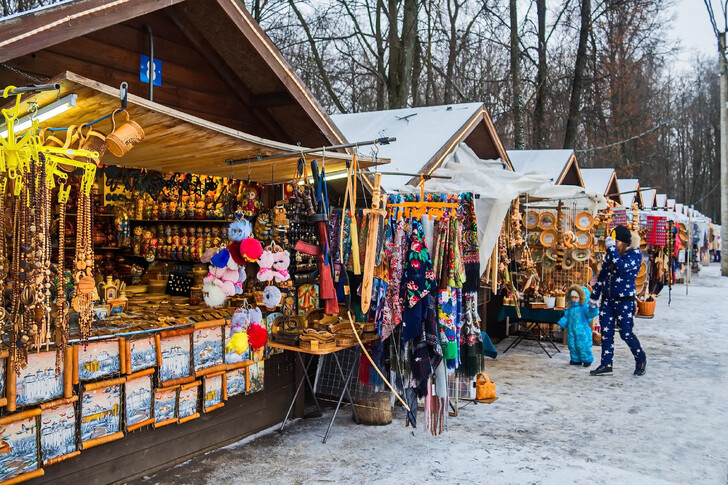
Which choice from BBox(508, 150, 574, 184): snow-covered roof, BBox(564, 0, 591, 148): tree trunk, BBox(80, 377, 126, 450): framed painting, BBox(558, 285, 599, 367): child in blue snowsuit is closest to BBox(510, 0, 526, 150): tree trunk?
BBox(564, 0, 591, 148): tree trunk

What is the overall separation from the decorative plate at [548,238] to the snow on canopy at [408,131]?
2368mm

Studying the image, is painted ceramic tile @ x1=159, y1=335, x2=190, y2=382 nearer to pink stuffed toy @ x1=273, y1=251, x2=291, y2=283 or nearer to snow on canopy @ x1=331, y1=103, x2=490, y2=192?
pink stuffed toy @ x1=273, y1=251, x2=291, y2=283

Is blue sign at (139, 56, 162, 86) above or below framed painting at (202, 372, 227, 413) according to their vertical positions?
above

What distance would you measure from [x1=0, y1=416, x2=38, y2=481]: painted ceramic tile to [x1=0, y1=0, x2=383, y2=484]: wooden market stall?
0.04ft

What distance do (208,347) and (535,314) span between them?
593cm

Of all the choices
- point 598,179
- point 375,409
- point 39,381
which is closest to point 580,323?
point 375,409

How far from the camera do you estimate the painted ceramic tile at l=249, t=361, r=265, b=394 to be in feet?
17.5

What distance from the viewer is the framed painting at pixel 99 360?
156 inches

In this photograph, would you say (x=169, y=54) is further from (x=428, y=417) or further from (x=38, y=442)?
(x=428, y=417)

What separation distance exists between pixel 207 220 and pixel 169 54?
7.90 feet

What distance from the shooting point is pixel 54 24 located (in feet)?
10.5

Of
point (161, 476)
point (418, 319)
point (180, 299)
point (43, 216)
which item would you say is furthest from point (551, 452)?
point (43, 216)

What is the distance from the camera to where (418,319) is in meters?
4.87

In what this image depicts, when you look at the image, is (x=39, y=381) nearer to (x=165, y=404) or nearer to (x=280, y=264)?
(x=165, y=404)
